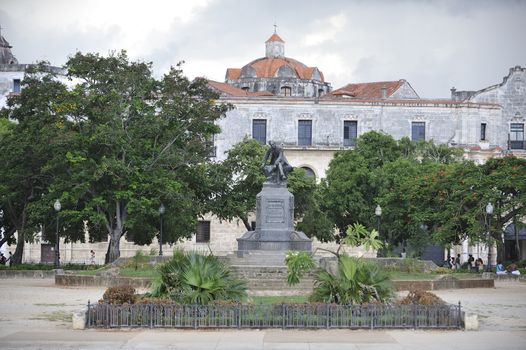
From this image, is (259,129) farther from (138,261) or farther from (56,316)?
(56,316)

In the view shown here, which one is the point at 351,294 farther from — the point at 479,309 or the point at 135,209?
the point at 135,209

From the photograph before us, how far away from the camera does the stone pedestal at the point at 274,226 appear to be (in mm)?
42906

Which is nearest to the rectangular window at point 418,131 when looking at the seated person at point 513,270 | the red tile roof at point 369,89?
the red tile roof at point 369,89

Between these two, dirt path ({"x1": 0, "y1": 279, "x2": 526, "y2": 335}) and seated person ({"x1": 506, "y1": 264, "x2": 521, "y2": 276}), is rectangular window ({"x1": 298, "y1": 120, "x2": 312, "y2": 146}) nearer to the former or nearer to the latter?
seated person ({"x1": 506, "y1": 264, "x2": 521, "y2": 276})

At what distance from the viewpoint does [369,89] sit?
9088 centimetres

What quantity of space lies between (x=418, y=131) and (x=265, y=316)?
60.6 meters

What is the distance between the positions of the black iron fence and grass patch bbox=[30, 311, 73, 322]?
2345mm

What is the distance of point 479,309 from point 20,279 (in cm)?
2320

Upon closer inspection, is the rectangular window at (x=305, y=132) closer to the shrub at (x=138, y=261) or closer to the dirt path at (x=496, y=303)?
the dirt path at (x=496, y=303)

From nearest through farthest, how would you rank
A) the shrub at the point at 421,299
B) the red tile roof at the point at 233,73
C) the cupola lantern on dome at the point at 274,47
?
the shrub at the point at 421,299
the red tile roof at the point at 233,73
the cupola lantern on dome at the point at 274,47

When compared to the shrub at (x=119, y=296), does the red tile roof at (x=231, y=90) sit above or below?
above

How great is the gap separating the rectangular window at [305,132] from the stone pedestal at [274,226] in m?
40.2

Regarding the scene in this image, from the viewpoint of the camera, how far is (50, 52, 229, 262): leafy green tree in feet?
172

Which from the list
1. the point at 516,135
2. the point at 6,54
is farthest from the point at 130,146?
the point at 6,54
